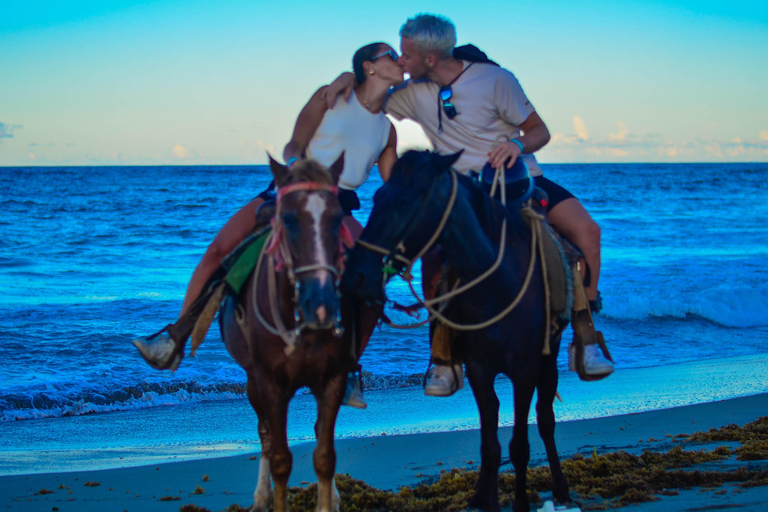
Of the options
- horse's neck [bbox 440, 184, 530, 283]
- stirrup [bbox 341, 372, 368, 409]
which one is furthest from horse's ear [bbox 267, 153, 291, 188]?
stirrup [bbox 341, 372, 368, 409]

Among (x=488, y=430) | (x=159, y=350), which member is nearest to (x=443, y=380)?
(x=488, y=430)

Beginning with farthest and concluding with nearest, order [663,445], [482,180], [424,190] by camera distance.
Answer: [663,445] < [482,180] < [424,190]

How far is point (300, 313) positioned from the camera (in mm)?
3285

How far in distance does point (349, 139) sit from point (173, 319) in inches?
349

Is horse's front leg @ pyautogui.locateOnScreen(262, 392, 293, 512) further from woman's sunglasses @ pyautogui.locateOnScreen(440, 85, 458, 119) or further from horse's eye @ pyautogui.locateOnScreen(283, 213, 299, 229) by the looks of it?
woman's sunglasses @ pyautogui.locateOnScreen(440, 85, 458, 119)

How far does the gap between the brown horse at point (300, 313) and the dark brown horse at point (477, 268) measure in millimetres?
218

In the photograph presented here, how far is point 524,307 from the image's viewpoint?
3.83 metres

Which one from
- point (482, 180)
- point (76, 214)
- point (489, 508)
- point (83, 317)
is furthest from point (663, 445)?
point (76, 214)

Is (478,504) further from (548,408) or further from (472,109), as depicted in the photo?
(472,109)

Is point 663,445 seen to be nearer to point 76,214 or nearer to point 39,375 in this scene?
point 39,375

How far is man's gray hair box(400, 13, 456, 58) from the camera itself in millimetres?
4148

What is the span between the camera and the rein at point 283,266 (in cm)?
315

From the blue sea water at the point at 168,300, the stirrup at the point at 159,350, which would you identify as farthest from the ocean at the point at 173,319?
the stirrup at the point at 159,350

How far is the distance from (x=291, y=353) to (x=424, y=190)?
0.95m
